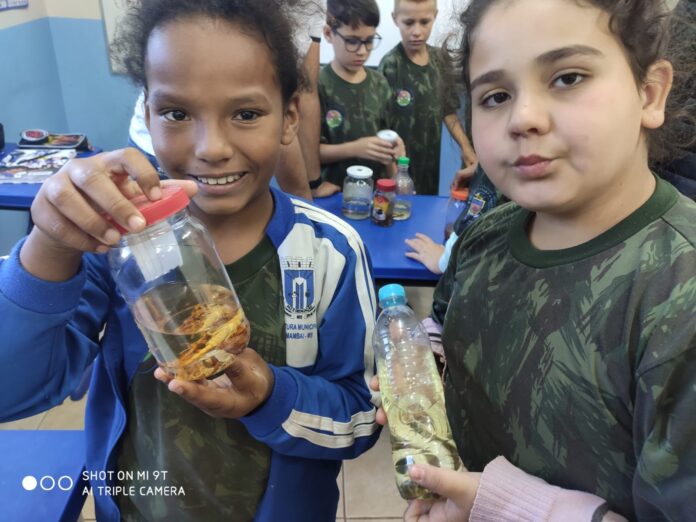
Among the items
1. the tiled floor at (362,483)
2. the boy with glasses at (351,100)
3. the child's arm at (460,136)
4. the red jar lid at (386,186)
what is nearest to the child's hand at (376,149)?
the boy with glasses at (351,100)

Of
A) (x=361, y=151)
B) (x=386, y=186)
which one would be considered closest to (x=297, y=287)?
(x=386, y=186)

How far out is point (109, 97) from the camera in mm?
3600

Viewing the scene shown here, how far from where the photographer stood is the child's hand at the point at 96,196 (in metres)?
0.56

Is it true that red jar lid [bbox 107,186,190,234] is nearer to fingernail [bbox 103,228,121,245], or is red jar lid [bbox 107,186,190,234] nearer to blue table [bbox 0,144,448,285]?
fingernail [bbox 103,228,121,245]

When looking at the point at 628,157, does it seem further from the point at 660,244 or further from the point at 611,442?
the point at 611,442

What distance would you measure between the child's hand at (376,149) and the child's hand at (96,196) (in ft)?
5.40

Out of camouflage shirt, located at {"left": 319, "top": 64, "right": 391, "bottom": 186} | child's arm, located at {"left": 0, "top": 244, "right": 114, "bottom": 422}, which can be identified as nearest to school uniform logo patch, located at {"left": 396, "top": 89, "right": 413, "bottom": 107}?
camouflage shirt, located at {"left": 319, "top": 64, "right": 391, "bottom": 186}

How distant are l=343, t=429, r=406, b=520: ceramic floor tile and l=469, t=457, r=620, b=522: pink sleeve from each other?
132cm

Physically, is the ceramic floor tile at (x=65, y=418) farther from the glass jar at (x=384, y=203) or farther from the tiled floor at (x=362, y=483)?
the glass jar at (x=384, y=203)

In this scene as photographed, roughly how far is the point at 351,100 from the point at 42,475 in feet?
6.21

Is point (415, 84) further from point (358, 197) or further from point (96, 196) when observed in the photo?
point (96, 196)

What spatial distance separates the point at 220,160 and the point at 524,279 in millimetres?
485

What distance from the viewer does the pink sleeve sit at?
2.02ft

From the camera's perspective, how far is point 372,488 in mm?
1948
